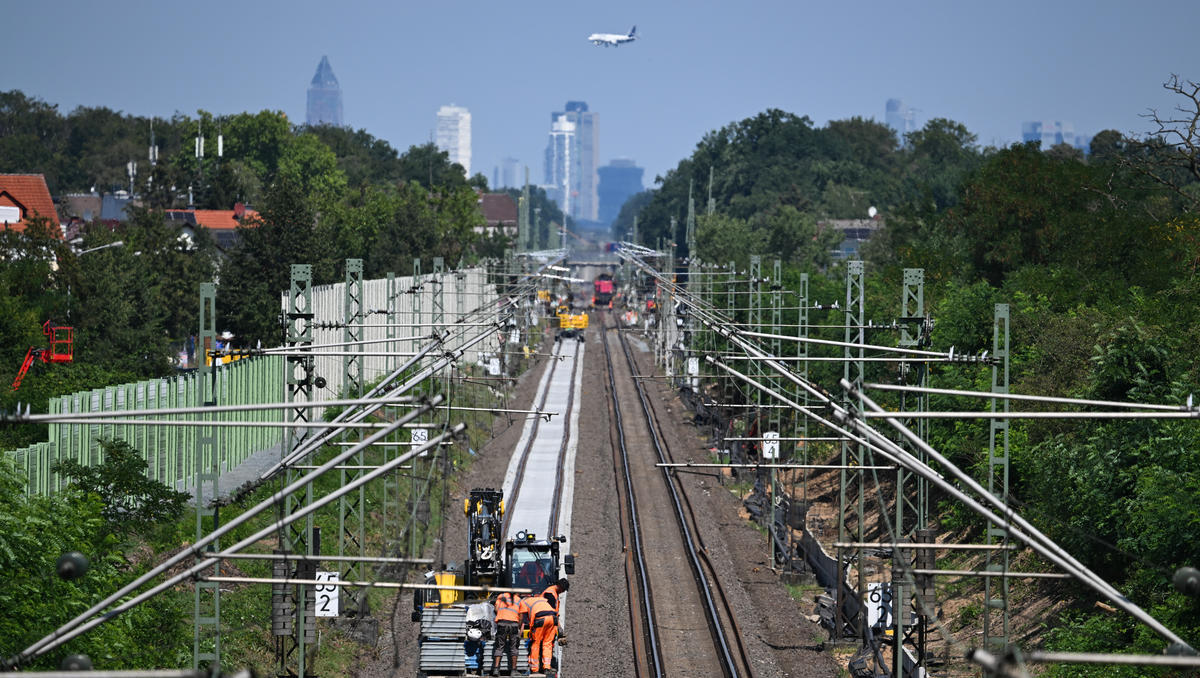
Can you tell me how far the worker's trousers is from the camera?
68.6 feet

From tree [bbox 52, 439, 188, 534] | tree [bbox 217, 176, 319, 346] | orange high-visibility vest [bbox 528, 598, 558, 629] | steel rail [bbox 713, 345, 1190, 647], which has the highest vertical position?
tree [bbox 217, 176, 319, 346]

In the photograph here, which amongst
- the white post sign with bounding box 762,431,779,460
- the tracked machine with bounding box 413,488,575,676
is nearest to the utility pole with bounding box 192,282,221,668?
the tracked machine with bounding box 413,488,575,676

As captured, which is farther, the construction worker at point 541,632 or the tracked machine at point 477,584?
the construction worker at point 541,632

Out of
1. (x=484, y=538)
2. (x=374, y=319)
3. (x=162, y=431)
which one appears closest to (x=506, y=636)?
(x=484, y=538)

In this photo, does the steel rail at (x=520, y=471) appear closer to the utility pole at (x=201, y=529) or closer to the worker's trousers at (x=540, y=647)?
the worker's trousers at (x=540, y=647)

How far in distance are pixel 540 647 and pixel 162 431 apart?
14434 millimetres

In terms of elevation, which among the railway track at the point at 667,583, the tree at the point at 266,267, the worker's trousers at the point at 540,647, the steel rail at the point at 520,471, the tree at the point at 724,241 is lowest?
the railway track at the point at 667,583

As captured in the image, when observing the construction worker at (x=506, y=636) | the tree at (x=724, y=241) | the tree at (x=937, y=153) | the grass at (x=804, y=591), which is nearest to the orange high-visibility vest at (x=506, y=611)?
the construction worker at (x=506, y=636)

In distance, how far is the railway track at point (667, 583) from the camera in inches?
977

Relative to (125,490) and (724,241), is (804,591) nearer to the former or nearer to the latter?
(125,490)

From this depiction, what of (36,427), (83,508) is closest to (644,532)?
(36,427)

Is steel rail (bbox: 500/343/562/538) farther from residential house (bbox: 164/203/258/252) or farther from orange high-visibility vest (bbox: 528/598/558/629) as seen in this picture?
residential house (bbox: 164/203/258/252)

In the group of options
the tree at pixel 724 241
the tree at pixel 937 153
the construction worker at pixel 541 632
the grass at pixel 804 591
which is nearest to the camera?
the construction worker at pixel 541 632

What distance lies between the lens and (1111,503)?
21.9 m
